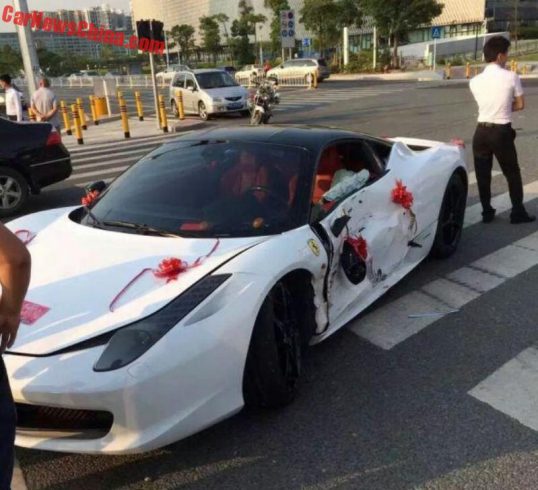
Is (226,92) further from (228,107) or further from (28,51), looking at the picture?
(28,51)

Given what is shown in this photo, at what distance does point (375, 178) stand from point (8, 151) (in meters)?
5.47

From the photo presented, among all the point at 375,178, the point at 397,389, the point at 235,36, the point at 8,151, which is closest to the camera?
Result: the point at 397,389

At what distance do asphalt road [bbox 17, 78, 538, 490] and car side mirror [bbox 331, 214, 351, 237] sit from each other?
0.73 m

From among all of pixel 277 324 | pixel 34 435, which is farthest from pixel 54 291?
pixel 277 324

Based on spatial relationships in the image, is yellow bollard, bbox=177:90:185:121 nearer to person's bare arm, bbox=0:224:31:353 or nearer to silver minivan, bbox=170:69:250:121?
silver minivan, bbox=170:69:250:121

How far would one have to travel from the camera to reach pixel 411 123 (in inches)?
602

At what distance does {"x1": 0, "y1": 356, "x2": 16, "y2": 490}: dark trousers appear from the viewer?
1.85m

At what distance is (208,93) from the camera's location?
1962 centimetres

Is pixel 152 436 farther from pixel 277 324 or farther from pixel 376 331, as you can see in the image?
pixel 376 331

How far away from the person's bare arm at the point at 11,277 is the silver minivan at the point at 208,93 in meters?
18.2

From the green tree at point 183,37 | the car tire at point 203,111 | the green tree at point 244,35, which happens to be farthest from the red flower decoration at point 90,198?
the green tree at point 183,37

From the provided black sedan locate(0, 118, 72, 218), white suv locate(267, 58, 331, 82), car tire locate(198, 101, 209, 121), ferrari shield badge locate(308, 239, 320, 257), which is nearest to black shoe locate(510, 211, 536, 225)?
ferrari shield badge locate(308, 239, 320, 257)

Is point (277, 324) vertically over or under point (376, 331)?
over

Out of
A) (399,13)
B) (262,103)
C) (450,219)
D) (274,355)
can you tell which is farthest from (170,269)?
(399,13)
